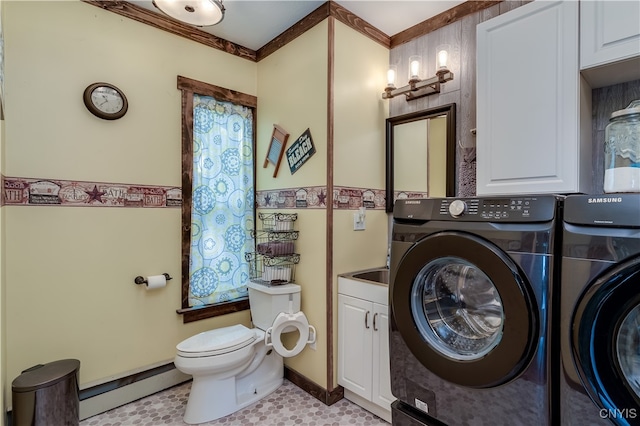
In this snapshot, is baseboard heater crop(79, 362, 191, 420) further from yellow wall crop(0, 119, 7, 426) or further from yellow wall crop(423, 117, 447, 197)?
yellow wall crop(423, 117, 447, 197)

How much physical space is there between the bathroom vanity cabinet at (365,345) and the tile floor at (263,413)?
123mm

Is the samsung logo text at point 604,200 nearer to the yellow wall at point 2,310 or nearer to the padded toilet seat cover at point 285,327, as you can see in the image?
the padded toilet seat cover at point 285,327

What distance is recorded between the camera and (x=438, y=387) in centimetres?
132

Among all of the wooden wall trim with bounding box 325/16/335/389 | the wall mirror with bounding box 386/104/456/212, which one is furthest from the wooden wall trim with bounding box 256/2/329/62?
the wall mirror with bounding box 386/104/456/212

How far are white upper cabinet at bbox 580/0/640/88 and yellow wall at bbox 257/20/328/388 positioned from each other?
133cm

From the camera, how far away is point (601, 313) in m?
0.95

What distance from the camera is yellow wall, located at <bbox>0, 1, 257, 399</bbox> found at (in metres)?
1.79

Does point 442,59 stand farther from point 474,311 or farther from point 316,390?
point 316,390

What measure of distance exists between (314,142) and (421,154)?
2.47 feet

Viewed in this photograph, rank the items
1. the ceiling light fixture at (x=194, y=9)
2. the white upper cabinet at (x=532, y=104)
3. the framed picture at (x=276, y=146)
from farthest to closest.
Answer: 1. the framed picture at (x=276, y=146)
2. the ceiling light fixture at (x=194, y=9)
3. the white upper cabinet at (x=532, y=104)

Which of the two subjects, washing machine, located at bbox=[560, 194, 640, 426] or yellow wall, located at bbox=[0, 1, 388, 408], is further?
yellow wall, located at bbox=[0, 1, 388, 408]

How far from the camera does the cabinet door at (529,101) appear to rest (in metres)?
1.42

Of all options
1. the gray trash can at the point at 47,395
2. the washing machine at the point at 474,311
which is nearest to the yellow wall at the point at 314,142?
the washing machine at the point at 474,311

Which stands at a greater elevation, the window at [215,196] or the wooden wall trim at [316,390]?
the window at [215,196]
